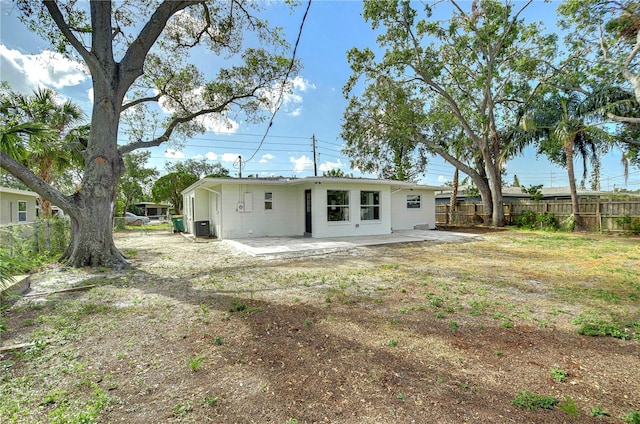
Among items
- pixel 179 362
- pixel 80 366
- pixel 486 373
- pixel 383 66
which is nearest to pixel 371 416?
Result: pixel 486 373

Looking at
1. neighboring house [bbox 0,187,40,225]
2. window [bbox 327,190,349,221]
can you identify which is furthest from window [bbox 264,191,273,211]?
neighboring house [bbox 0,187,40,225]

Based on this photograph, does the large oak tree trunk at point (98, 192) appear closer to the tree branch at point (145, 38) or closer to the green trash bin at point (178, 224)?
the tree branch at point (145, 38)

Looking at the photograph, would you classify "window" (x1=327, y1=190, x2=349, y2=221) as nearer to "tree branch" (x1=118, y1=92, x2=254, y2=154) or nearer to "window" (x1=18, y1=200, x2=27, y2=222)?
"tree branch" (x1=118, y1=92, x2=254, y2=154)

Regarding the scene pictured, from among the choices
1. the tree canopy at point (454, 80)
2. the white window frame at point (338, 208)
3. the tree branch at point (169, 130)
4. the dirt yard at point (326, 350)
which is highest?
the tree canopy at point (454, 80)

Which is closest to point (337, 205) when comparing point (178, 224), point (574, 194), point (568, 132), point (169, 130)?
point (169, 130)

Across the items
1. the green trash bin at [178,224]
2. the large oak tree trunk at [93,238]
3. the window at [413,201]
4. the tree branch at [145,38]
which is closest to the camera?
the large oak tree trunk at [93,238]

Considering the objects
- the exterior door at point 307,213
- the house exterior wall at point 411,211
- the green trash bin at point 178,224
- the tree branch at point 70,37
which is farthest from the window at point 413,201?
the tree branch at point 70,37

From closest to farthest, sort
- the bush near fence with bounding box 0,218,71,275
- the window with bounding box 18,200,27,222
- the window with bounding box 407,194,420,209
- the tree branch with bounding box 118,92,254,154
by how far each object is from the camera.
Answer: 1. the bush near fence with bounding box 0,218,71,275
2. the tree branch with bounding box 118,92,254,154
3. the window with bounding box 18,200,27,222
4. the window with bounding box 407,194,420,209

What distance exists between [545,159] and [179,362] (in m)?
22.0

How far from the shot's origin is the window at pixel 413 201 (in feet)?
53.3

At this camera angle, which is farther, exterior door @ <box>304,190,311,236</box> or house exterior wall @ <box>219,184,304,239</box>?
exterior door @ <box>304,190,311,236</box>

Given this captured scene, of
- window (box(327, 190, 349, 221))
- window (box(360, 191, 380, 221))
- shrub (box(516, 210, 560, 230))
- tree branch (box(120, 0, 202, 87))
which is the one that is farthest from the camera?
shrub (box(516, 210, 560, 230))

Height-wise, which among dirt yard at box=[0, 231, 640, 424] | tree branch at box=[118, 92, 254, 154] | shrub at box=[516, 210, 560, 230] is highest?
tree branch at box=[118, 92, 254, 154]

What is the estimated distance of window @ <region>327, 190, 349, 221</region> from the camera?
12062mm
